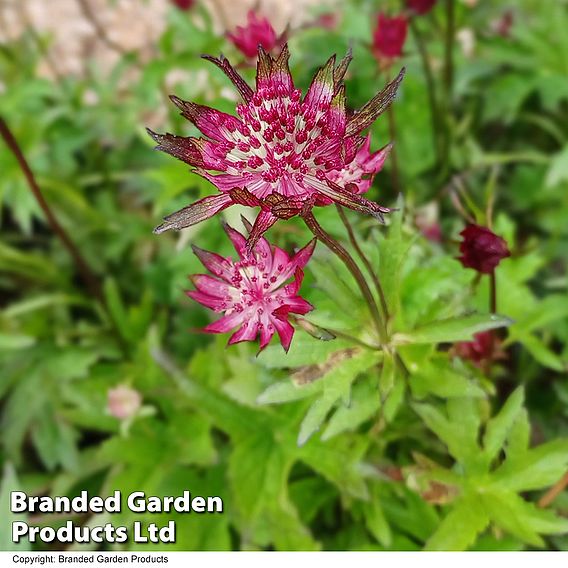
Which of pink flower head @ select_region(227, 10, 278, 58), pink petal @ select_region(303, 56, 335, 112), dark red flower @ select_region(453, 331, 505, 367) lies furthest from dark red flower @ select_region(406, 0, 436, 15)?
pink petal @ select_region(303, 56, 335, 112)

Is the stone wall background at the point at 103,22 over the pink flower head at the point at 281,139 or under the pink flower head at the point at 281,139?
over

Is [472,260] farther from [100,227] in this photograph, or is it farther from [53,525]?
[100,227]

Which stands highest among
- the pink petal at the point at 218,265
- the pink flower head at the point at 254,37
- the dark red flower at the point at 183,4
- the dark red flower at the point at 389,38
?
the dark red flower at the point at 183,4

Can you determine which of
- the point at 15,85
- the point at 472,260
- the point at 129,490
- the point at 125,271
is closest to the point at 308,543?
the point at 129,490

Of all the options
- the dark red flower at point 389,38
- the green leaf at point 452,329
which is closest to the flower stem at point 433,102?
the dark red flower at point 389,38

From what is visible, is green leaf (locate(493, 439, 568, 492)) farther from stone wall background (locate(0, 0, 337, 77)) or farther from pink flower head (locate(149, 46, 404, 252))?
stone wall background (locate(0, 0, 337, 77))

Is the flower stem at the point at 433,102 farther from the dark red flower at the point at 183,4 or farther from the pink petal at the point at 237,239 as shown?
the pink petal at the point at 237,239
